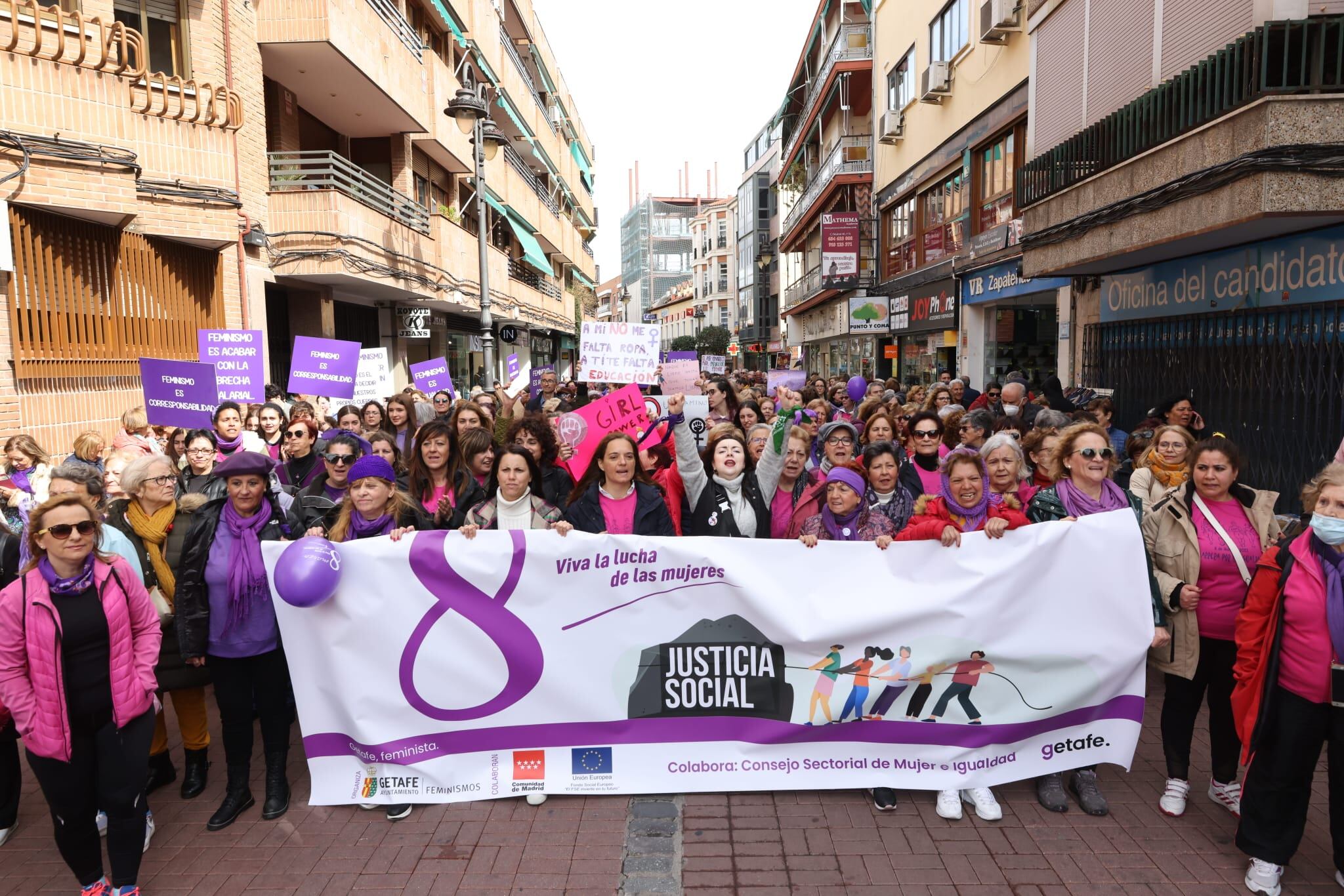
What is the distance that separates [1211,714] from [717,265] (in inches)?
→ 3555

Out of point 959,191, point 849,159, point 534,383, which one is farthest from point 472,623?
point 849,159

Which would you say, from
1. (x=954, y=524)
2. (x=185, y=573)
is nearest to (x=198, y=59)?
(x=185, y=573)

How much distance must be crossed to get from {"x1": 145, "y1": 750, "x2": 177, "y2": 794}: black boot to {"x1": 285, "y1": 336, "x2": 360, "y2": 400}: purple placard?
577cm

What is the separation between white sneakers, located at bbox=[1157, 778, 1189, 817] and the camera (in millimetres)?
Answer: 4281

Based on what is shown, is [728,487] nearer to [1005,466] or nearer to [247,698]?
[1005,466]

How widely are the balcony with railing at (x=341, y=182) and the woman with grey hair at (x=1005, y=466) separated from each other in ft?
38.5

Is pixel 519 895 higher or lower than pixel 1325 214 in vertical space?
lower

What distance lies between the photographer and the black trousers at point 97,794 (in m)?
3.57

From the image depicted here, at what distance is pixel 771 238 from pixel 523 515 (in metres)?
69.2

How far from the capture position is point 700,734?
4.50 meters

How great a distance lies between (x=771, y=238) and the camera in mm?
71375

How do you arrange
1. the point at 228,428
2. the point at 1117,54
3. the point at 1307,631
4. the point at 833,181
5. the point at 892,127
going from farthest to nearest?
the point at 833,181 < the point at 892,127 < the point at 1117,54 < the point at 228,428 < the point at 1307,631

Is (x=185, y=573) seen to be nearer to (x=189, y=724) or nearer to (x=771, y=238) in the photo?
(x=189, y=724)

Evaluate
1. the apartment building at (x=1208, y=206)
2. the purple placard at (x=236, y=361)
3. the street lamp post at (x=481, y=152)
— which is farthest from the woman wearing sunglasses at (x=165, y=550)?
the street lamp post at (x=481, y=152)
